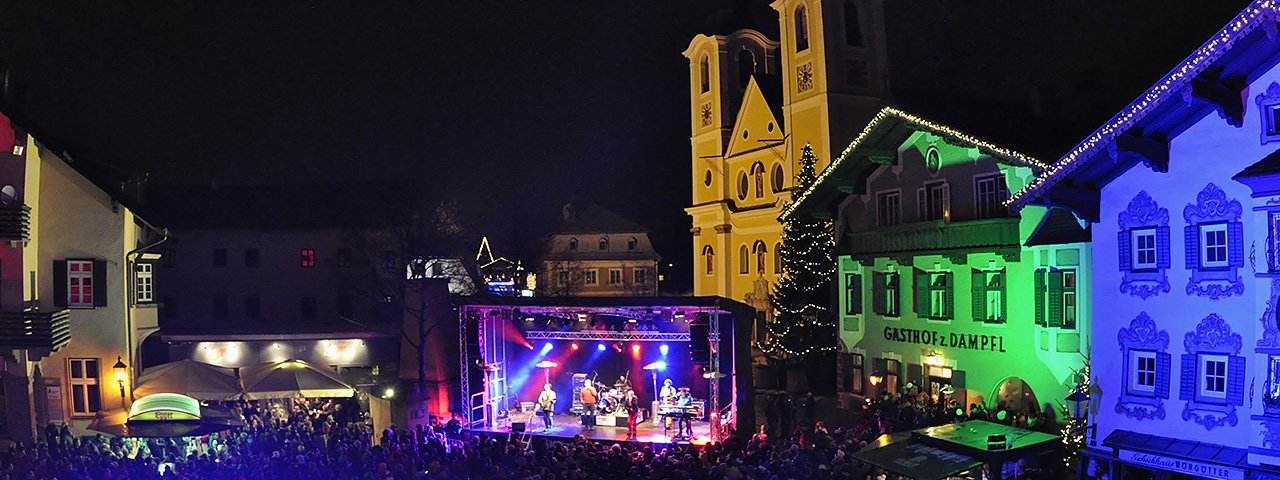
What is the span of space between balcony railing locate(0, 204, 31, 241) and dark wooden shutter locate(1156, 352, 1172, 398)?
1004 inches

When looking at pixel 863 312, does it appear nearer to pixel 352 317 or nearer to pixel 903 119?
pixel 903 119

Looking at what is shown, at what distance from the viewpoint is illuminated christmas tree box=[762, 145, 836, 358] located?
34719mm

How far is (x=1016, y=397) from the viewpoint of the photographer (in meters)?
25.6

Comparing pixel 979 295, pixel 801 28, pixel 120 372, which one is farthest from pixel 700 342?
pixel 801 28

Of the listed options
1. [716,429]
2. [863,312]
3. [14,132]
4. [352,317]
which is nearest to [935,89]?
[863,312]

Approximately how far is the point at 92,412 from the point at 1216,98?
27.7 m

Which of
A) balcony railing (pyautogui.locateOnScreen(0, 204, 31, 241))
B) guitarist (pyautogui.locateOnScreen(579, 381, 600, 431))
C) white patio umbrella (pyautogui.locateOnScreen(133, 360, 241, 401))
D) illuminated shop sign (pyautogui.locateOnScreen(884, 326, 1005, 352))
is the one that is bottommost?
guitarist (pyautogui.locateOnScreen(579, 381, 600, 431))

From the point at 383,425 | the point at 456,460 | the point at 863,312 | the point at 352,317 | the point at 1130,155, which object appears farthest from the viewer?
the point at 352,317

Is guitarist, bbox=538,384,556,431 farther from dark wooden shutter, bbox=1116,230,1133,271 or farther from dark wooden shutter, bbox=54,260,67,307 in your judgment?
dark wooden shutter, bbox=1116,230,1133,271

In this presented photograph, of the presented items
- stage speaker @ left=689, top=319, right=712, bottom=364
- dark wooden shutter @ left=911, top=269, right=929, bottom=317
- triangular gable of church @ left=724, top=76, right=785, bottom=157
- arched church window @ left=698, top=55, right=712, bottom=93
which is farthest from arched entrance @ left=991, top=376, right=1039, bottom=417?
arched church window @ left=698, top=55, right=712, bottom=93

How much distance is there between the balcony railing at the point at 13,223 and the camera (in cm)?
2628

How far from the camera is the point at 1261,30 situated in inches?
561

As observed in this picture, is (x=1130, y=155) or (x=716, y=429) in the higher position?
(x=1130, y=155)

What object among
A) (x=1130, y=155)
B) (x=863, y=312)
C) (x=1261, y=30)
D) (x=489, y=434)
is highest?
(x=1261, y=30)
